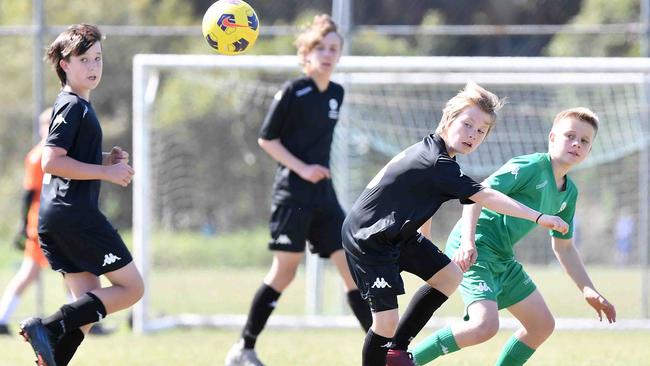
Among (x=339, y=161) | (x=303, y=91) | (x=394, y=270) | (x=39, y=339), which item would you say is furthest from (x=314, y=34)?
(x=339, y=161)

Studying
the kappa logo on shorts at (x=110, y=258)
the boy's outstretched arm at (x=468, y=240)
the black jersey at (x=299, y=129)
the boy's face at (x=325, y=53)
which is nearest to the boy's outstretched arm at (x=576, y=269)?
the boy's outstretched arm at (x=468, y=240)

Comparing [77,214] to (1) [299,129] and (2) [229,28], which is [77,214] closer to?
(2) [229,28]

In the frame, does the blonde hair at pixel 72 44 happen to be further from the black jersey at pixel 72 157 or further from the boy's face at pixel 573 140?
the boy's face at pixel 573 140

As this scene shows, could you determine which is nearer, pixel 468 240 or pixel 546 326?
pixel 468 240

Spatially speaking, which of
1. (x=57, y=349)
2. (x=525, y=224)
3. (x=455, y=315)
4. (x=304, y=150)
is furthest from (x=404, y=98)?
(x=57, y=349)

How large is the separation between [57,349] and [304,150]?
7.41 ft

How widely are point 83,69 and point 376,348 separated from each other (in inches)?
77.7

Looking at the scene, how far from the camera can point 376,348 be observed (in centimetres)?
507

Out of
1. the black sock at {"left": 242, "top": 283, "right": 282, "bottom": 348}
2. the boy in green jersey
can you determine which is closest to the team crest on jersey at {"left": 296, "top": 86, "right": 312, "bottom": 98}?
the black sock at {"left": 242, "top": 283, "right": 282, "bottom": 348}

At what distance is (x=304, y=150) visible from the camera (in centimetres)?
689

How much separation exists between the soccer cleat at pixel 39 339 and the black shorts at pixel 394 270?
1.48 m

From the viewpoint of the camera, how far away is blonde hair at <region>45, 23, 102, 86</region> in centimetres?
530

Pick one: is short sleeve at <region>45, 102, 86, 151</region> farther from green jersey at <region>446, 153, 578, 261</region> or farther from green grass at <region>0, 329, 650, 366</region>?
green grass at <region>0, 329, 650, 366</region>

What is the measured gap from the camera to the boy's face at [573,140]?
538 centimetres
